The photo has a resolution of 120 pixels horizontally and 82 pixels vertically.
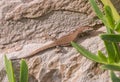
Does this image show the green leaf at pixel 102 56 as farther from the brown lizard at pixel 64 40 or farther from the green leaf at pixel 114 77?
the brown lizard at pixel 64 40

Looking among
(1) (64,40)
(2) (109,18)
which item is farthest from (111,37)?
(1) (64,40)

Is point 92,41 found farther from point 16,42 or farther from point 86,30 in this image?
point 16,42

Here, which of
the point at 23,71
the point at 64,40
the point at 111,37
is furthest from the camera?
the point at 64,40

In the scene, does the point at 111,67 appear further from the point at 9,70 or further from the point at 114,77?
the point at 9,70

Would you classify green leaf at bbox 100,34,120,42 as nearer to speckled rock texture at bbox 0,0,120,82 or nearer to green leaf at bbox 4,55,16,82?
speckled rock texture at bbox 0,0,120,82

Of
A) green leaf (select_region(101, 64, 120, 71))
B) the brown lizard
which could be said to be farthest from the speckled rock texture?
green leaf (select_region(101, 64, 120, 71))

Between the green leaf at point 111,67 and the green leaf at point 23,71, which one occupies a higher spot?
the green leaf at point 23,71

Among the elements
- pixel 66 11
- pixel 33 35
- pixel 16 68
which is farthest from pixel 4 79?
pixel 66 11

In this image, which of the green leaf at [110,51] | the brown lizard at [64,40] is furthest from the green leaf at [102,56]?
the brown lizard at [64,40]
